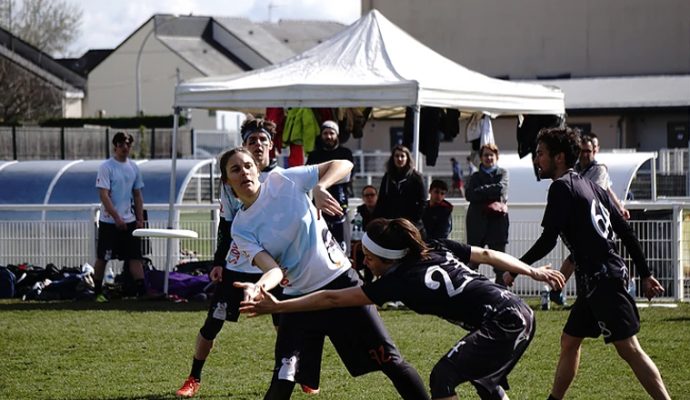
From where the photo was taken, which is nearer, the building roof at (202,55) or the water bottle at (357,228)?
the water bottle at (357,228)

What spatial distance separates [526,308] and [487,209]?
751 cm

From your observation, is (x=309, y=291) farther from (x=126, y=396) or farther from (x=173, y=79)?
(x=173, y=79)

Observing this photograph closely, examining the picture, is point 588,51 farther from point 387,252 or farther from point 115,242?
point 387,252

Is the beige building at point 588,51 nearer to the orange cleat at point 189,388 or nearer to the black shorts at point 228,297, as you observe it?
the black shorts at point 228,297

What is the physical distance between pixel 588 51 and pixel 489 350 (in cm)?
4661

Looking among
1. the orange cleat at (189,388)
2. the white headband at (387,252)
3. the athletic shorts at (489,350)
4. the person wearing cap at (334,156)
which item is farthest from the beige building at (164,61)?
the athletic shorts at (489,350)

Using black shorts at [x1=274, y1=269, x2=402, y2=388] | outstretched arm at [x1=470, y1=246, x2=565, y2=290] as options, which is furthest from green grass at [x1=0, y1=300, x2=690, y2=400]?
outstretched arm at [x1=470, y1=246, x2=565, y2=290]

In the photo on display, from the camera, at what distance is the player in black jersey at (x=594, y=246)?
7.03 metres

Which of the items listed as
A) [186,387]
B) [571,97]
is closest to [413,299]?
[186,387]

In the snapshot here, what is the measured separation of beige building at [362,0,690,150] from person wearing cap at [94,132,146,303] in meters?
33.7

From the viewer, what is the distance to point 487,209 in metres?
13.8

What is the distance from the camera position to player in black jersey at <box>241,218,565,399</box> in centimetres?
613

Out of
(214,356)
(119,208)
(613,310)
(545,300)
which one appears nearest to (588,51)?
(545,300)

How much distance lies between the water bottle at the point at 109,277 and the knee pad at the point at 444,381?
9953mm
